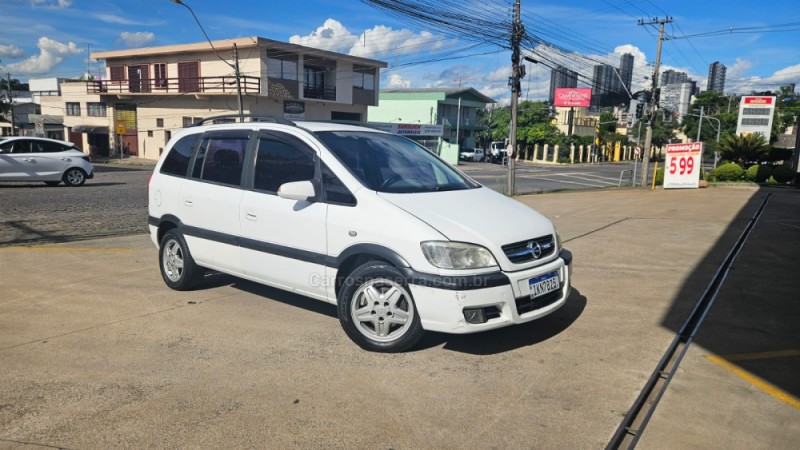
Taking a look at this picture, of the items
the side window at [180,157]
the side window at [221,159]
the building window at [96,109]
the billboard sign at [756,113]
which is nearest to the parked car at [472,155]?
the billboard sign at [756,113]

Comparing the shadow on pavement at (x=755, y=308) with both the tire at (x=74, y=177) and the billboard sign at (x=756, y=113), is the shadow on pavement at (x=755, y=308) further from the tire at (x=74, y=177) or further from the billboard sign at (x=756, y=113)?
the billboard sign at (x=756, y=113)

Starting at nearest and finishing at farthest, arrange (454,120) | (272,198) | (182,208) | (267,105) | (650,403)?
(650,403)
(272,198)
(182,208)
(267,105)
(454,120)

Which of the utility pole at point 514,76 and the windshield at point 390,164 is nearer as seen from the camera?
the windshield at point 390,164

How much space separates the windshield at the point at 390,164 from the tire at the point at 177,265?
6.88 ft

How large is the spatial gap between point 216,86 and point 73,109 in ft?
76.7

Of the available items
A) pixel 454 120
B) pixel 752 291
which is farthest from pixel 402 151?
pixel 454 120

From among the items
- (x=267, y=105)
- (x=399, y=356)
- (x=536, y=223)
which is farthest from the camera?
(x=267, y=105)

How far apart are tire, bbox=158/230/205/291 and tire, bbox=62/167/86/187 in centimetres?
1517

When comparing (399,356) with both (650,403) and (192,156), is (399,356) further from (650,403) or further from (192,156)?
(192,156)

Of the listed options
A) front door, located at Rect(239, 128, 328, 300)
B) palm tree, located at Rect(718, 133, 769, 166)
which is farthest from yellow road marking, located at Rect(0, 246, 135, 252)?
palm tree, located at Rect(718, 133, 769, 166)

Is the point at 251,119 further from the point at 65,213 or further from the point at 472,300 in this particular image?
the point at 65,213

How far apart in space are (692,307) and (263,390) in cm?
429

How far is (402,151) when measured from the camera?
542cm

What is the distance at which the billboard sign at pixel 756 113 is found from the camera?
60406 millimetres
